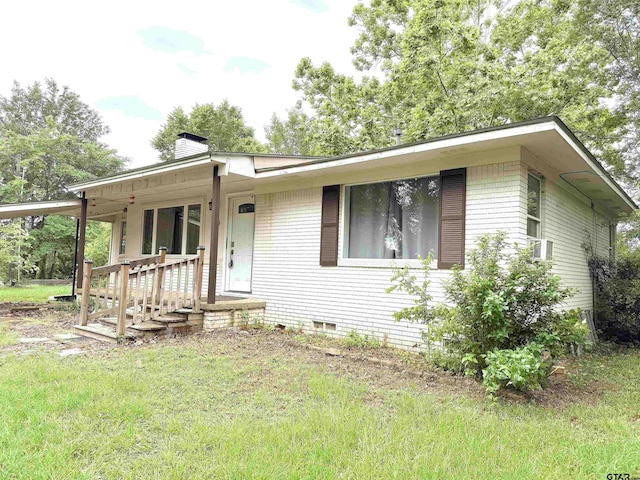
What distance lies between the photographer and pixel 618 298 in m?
7.32

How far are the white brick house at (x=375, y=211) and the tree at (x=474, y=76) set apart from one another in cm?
475

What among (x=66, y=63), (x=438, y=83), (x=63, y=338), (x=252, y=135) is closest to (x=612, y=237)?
(x=438, y=83)

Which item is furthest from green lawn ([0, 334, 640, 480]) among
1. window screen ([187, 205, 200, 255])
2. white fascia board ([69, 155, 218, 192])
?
window screen ([187, 205, 200, 255])

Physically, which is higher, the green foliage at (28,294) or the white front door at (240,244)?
the white front door at (240,244)

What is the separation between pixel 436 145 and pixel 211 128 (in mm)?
25000

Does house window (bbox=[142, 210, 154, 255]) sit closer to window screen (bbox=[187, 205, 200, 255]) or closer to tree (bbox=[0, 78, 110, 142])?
window screen (bbox=[187, 205, 200, 255])

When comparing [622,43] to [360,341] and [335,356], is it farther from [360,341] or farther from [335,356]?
[335,356]

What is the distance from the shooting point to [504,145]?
4.95 metres

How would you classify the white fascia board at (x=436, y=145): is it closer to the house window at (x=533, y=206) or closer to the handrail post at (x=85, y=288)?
the house window at (x=533, y=206)

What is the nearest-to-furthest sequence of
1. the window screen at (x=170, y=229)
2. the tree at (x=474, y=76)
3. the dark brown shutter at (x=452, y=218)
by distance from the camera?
the dark brown shutter at (x=452, y=218), the window screen at (x=170, y=229), the tree at (x=474, y=76)

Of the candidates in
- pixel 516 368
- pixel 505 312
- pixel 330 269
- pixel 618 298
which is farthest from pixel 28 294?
pixel 618 298

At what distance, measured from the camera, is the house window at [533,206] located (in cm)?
533

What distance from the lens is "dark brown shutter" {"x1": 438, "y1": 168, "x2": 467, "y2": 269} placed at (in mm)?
5289

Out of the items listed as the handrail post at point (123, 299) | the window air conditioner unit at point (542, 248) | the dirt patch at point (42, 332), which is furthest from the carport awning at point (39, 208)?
the window air conditioner unit at point (542, 248)
